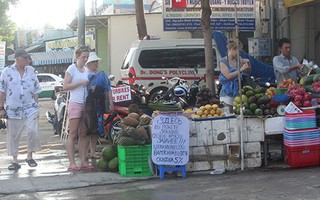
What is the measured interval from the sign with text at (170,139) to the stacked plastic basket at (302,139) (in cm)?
148

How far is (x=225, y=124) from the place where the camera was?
24.3 feet

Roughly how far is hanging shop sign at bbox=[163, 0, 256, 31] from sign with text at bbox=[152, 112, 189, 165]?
12363 mm

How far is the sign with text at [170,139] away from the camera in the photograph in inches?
281

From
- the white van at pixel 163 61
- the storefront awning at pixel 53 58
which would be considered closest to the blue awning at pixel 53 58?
the storefront awning at pixel 53 58

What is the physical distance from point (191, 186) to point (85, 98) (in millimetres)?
2320

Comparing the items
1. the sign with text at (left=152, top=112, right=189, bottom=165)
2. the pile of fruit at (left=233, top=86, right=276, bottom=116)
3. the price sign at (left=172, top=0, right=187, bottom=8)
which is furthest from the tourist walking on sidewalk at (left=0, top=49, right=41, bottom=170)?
the price sign at (left=172, top=0, right=187, bottom=8)

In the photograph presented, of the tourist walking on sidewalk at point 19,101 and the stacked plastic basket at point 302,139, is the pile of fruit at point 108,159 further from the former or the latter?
the stacked plastic basket at point 302,139

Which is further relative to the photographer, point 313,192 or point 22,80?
point 22,80

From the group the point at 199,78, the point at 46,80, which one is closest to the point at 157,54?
the point at 199,78

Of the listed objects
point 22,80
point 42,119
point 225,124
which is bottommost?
point 42,119

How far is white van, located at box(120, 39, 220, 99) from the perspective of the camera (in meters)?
16.2

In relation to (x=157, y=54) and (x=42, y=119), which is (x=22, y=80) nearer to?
(x=157, y=54)

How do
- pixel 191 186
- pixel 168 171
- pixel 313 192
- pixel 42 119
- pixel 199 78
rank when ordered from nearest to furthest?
pixel 313 192 → pixel 191 186 → pixel 168 171 → pixel 199 78 → pixel 42 119

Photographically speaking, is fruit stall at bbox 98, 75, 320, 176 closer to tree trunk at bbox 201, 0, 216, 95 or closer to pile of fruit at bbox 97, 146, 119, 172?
pile of fruit at bbox 97, 146, 119, 172
